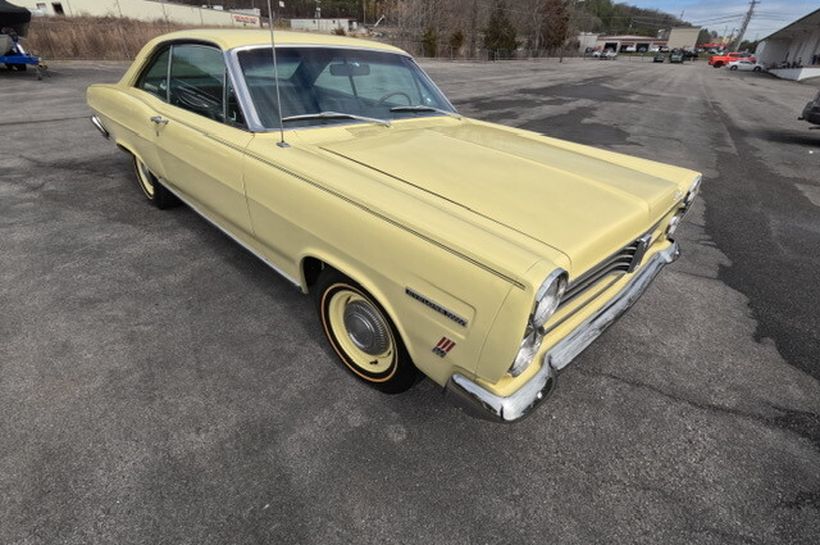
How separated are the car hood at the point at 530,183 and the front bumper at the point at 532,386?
1.17 feet

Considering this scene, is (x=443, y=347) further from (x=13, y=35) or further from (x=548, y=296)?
(x=13, y=35)

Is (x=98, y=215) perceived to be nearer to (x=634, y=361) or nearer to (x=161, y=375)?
(x=161, y=375)

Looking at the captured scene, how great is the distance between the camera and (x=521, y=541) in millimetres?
1644

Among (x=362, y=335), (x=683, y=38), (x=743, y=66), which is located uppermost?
(x=683, y=38)

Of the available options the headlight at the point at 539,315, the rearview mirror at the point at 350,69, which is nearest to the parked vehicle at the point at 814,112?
the rearview mirror at the point at 350,69

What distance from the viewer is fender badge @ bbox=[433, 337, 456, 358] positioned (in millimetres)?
1618

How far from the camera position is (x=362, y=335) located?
2217mm

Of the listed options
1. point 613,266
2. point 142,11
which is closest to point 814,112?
point 613,266

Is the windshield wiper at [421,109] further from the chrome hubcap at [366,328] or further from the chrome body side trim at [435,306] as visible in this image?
the chrome body side trim at [435,306]

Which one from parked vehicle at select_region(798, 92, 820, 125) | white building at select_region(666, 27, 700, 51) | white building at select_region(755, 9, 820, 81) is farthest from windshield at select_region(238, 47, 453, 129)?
white building at select_region(666, 27, 700, 51)

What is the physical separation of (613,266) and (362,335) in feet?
4.15

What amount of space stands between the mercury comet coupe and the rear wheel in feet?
2.43

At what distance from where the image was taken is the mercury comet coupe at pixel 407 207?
1548 millimetres

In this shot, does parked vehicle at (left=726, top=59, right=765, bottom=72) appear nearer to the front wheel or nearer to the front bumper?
the front bumper
